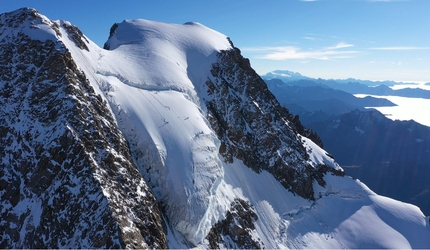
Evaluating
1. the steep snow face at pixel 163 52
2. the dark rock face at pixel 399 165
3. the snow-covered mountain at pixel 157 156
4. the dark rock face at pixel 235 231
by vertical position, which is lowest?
the dark rock face at pixel 399 165

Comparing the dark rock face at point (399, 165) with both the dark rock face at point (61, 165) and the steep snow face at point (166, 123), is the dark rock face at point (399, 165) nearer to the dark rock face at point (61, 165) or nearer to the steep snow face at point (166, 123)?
the steep snow face at point (166, 123)

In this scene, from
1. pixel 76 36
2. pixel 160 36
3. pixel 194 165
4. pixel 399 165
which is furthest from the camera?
pixel 399 165

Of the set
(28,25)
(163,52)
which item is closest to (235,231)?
(163,52)

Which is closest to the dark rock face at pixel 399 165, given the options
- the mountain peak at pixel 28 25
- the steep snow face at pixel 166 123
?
the steep snow face at pixel 166 123

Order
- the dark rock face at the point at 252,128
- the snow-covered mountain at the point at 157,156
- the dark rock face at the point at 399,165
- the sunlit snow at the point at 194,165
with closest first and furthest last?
the snow-covered mountain at the point at 157,156, the sunlit snow at the point at 194,165, the dark rock face at the point at 252,128, the dark rock face at the point at 399,165

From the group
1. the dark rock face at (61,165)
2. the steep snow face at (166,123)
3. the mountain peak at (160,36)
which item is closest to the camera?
the dark rock face at (61,165)

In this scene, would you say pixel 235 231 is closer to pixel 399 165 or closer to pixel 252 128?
pixel 252 128

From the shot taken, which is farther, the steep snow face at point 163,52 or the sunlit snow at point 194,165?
the steep snow face at point 163,52
